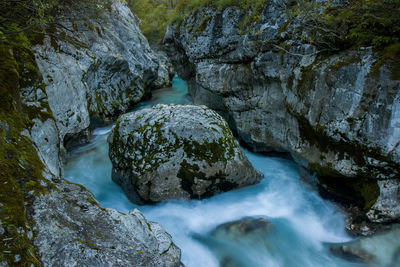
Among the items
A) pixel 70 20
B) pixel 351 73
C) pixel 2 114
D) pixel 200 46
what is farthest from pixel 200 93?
pixel 2 114

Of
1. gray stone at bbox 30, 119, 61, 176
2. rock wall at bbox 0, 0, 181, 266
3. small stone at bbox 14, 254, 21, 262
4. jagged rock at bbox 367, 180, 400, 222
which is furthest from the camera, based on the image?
jagged rock at bbox 367, 180, 400, 222

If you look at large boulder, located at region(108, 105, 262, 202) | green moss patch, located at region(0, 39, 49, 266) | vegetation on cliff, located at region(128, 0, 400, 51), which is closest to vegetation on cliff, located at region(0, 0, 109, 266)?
green moss patch, located at region(0, 39, 49, 266)

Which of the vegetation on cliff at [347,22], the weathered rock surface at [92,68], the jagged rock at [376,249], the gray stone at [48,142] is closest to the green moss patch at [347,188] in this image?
the jagged rock at [376,249]

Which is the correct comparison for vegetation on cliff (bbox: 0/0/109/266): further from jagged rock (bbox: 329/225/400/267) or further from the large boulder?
jagged rock (bbox: 329/225/400/267)

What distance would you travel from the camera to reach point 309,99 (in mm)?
6113

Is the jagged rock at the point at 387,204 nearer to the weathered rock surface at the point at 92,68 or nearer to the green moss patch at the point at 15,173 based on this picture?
the green moss patch at the point at 15,173

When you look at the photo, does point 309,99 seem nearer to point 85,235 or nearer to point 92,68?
point 85,235

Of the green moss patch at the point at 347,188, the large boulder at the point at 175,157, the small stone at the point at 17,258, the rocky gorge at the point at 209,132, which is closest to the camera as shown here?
Result: the small stone at the point at 17,258

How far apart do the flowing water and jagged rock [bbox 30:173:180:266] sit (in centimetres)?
172

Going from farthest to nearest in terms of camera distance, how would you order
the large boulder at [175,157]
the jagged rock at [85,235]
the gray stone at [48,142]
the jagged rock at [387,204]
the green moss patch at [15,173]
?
the large boulder at [175,157] → the jagged rock at [387,204] → the gray stone at [48,142] → the jagged rock at [85,235] → the green moss patch at [15,173]

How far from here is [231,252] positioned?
16.1 feet

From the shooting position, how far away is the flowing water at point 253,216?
4883 mm

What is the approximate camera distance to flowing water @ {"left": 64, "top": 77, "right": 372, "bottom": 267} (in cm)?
488

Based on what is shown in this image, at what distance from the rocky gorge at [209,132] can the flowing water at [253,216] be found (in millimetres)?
64
